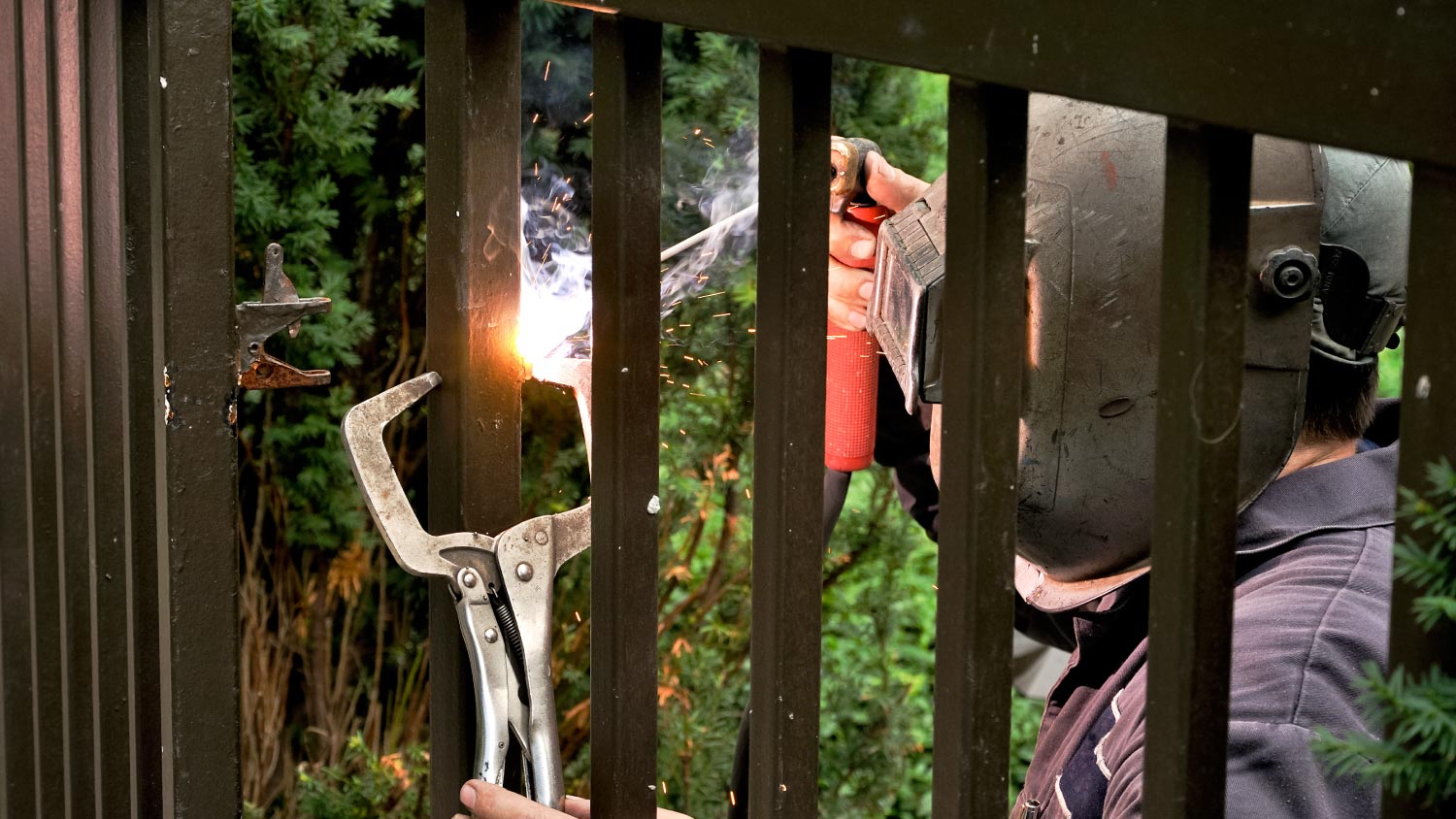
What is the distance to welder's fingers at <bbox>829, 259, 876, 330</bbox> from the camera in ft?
8.39

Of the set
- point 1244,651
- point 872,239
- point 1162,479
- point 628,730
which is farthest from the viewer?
point 872,239

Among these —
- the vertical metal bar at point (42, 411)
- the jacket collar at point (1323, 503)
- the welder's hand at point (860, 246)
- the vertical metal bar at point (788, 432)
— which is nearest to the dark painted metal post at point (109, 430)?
the vertical metal bar at point (42, 411)

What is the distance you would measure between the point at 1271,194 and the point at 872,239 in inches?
29.2

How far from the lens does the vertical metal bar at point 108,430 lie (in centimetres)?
171

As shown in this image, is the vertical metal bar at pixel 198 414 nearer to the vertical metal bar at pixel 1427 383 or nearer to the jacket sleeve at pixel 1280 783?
the jacket sleeve at pixel 1280 783

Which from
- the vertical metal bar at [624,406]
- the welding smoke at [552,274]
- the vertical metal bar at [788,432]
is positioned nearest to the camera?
the vertical metal bar at [788,432]

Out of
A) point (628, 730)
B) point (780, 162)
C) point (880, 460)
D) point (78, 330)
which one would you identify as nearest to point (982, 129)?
point (780, 162)

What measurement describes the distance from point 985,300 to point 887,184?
1.36m

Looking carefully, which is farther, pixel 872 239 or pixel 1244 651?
pixel 872 239

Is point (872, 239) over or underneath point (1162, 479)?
over

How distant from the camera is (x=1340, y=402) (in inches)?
86.0

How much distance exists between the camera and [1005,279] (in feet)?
3.50

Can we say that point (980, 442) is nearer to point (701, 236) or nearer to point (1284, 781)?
point (1284, 781)

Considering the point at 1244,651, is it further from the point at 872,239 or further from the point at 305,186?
the point at 305,186
